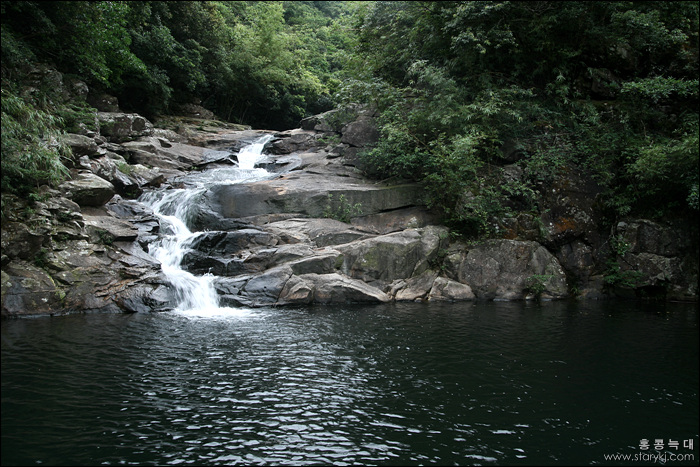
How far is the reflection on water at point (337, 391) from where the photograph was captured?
5.20m

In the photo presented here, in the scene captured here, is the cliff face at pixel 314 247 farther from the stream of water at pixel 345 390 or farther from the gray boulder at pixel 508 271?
the stream of water at pixel 345 390

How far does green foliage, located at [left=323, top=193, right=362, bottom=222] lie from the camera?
1719 cm

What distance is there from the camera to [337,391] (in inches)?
273

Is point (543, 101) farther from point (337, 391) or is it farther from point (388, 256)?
point (337, 391)

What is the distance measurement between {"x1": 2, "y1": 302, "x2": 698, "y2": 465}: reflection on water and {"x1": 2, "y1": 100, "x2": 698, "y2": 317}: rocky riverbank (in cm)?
196

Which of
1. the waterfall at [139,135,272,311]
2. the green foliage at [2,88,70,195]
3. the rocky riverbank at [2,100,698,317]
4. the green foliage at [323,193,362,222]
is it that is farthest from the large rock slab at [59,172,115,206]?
the green foliage at [323,193,362,222]

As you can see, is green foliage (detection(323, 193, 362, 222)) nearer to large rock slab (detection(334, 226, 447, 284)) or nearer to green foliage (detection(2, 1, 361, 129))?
large rock slab (detection(334, 226, 447, 284))

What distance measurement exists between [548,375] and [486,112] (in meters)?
11.3

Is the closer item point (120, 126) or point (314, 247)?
point (314, 247)

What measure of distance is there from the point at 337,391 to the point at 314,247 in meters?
8.83

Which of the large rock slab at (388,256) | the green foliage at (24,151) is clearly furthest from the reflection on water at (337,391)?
the green foliage at (24,151)

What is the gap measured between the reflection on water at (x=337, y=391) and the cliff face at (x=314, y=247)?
198cm

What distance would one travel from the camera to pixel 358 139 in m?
20.8

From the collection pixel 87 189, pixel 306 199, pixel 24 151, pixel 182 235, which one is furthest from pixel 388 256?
pixel 24 151
